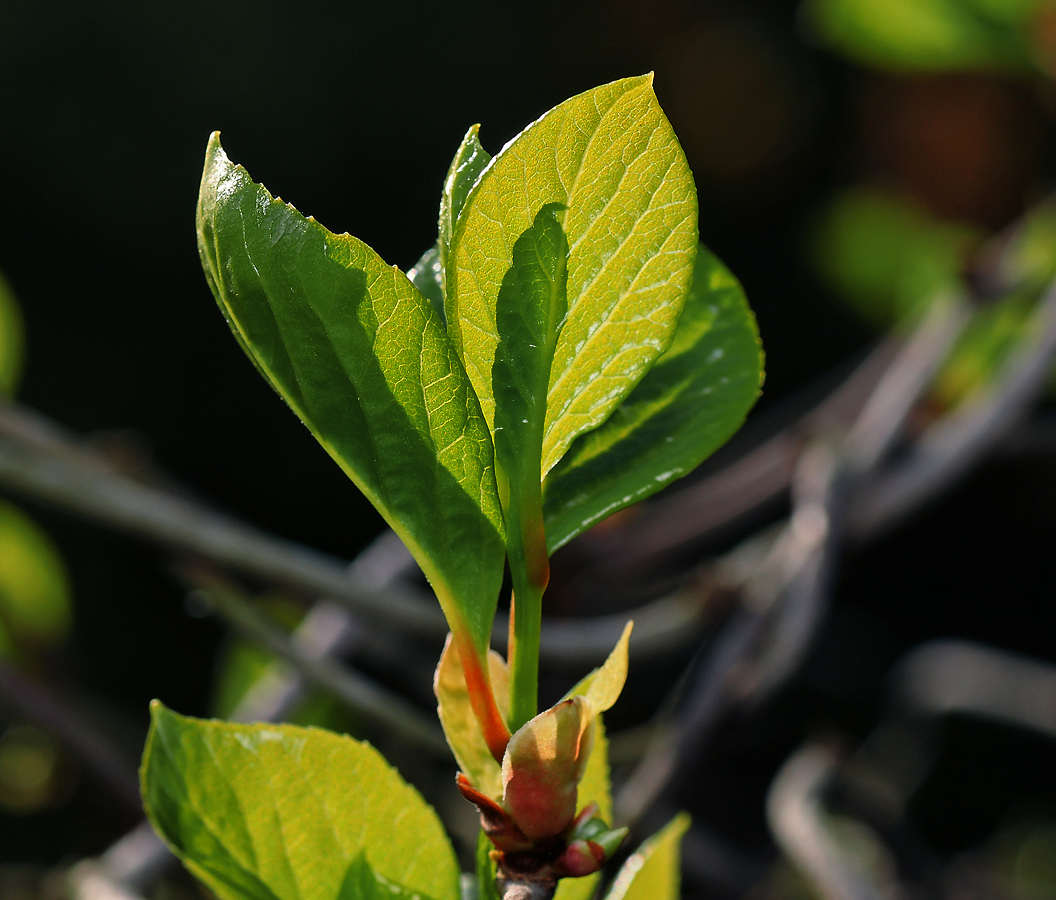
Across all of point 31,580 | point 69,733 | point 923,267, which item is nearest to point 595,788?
point 69,733

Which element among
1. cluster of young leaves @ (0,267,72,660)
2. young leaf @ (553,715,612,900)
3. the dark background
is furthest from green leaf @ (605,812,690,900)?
the dark background

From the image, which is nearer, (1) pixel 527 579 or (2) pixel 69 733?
(1) pixel 527 579

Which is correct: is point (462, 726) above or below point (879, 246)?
above

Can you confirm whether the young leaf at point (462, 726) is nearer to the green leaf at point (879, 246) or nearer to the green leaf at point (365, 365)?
the green leaf at point (365, 365)

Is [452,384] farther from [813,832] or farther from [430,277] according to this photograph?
[813,832]

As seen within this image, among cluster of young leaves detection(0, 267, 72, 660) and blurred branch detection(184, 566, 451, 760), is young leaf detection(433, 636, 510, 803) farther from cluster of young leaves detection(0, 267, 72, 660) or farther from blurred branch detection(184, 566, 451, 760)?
cluster of young leaves detection(0, 267, 72, 660)

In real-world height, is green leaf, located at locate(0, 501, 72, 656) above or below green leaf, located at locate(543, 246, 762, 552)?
below
